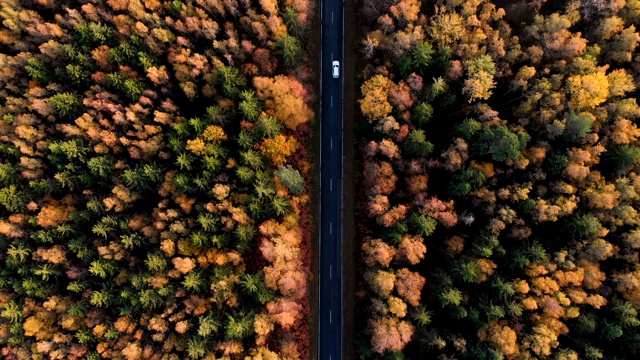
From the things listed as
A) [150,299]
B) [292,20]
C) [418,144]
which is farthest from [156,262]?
[418,144]

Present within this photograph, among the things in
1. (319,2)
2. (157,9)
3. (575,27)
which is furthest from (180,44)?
(575,27)

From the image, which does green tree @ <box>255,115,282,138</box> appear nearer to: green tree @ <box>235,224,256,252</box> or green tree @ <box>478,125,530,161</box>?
green tree @ <box>235,224,256,252</box>

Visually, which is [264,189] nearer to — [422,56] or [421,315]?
[421,315]

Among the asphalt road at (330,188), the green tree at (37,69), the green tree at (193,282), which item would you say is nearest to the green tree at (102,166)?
the green tree at (37,69)

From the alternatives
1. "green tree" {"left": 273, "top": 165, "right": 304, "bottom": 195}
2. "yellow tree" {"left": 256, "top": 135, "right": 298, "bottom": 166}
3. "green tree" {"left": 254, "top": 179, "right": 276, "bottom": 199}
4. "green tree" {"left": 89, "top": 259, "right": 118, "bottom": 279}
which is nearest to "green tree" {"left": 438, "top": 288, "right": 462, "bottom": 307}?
"green tree" {"left": 273, "top": 165, "right": 304, "bottom": 195}

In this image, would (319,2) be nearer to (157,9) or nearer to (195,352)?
(157,9)
